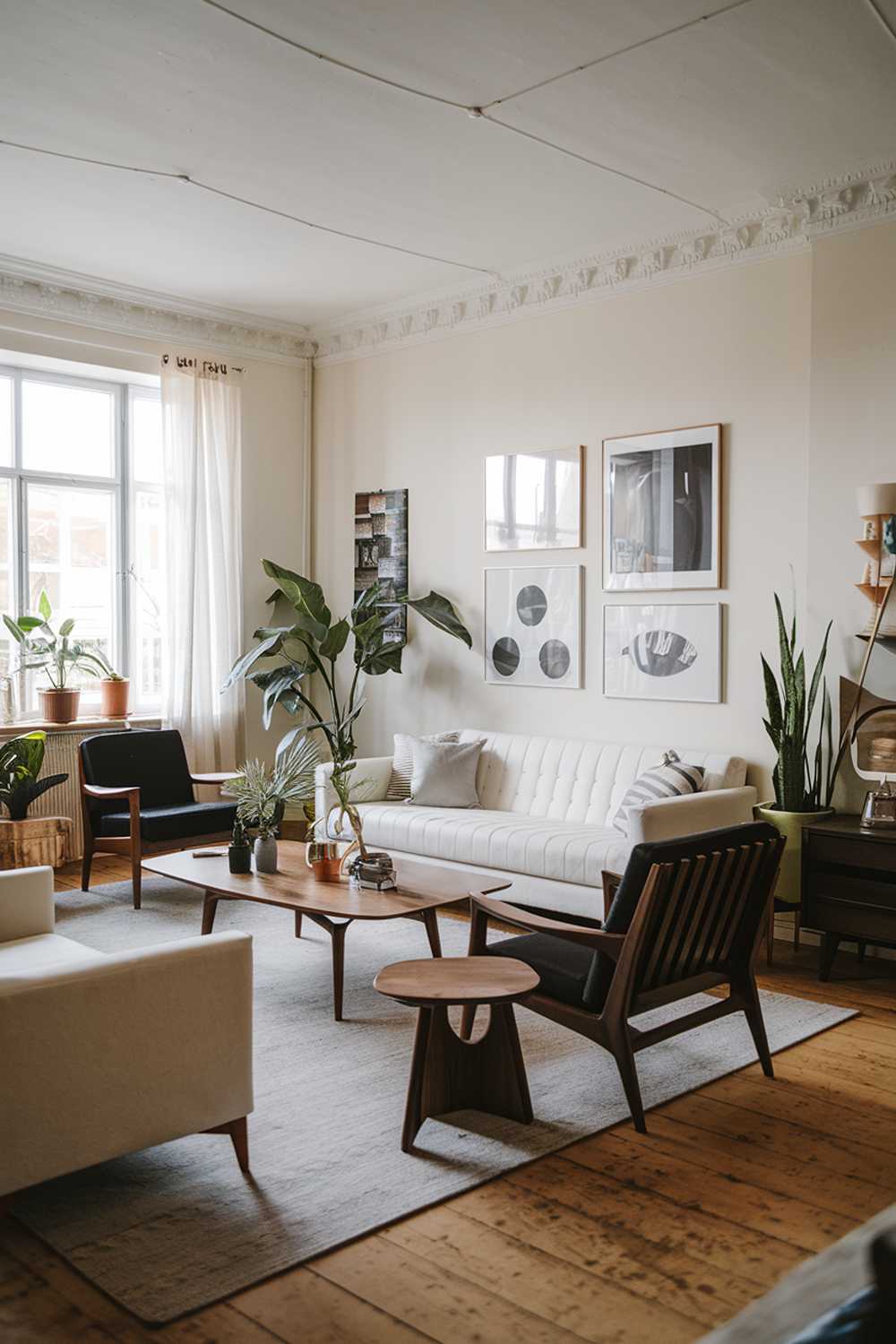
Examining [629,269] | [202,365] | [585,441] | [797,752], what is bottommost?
[797,752]

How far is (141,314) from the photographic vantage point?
6836 millimetres

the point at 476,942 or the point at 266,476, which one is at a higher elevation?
the point at 266,476

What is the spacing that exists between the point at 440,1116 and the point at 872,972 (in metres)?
2.28

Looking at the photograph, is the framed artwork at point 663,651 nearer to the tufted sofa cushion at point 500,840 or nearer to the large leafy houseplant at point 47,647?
the tufted sofa cushion at point 500,840

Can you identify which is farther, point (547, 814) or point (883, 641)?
point (547, 814)

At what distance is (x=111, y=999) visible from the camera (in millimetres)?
2592

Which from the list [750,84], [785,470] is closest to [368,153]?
[750,84]

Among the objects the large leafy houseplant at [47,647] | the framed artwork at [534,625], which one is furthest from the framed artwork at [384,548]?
the large leafy houseplant at [47,647]

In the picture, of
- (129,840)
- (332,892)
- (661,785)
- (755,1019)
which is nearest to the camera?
(755,1019)

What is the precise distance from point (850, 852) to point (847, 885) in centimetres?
13

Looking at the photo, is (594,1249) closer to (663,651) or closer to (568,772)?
(568,772)

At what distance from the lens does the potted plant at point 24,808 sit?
5781 millimetres

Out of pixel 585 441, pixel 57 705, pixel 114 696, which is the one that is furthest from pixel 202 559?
pixel 585 441

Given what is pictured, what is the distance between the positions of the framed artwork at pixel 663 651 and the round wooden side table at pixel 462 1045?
257 cm
